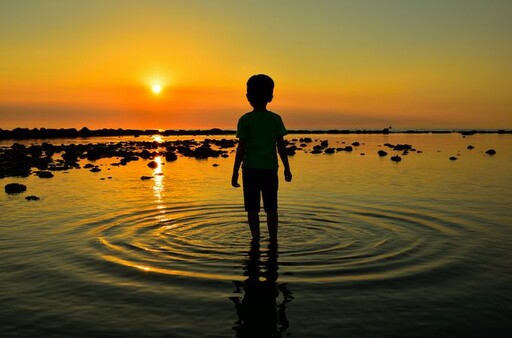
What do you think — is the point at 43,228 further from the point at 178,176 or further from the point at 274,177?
the point at 178,176

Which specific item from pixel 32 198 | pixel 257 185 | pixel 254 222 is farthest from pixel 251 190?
pixel 32 198

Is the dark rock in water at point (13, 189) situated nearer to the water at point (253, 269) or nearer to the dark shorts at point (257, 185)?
the water at point (253, 269)

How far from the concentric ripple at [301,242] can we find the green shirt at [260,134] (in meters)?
1.88

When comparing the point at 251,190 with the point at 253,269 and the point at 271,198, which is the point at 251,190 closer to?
the point at 271,198

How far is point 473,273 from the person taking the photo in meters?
8.16

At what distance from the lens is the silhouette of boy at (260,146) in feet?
31.5

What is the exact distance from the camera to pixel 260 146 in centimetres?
969

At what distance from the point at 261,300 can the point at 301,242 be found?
12.4 feet

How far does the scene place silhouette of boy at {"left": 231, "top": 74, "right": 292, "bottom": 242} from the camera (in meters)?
9.59

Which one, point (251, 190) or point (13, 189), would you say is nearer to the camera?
point (251, 190)

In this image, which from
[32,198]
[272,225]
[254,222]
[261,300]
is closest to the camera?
[261,300]

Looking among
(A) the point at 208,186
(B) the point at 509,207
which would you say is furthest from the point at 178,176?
(B) the point at 509,207

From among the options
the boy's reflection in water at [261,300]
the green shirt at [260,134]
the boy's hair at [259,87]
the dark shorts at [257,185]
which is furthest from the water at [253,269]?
the boy's hair at [259,87]

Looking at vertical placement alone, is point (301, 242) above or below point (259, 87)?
below
